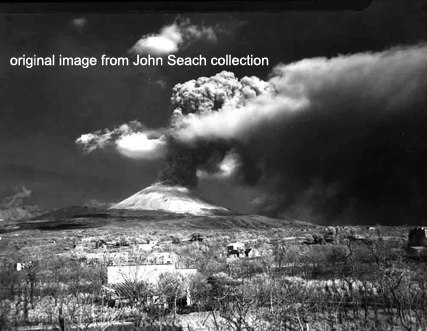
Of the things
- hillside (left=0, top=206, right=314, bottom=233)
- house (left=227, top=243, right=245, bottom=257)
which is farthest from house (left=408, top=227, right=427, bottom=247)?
house (left=227, top=243, right=245, bottom=257)

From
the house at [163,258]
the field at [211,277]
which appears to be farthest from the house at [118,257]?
the house at [163,258]

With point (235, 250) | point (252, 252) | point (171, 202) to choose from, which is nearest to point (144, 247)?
point (235, 250)

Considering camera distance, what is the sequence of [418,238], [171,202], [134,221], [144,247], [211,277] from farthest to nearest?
[171,202] → [134,221] → [144,247] → [418,238] → [211,277]

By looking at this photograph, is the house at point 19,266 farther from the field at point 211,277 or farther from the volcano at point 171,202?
the volcano at point 171,202

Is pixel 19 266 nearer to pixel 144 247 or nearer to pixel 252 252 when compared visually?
pixel 144 247

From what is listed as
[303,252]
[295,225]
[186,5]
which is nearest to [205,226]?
[295,225]
